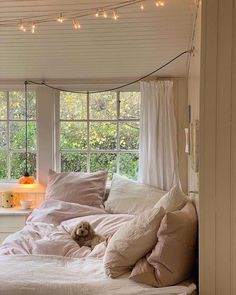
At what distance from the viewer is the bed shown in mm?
1944

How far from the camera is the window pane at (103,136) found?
14.1 feet

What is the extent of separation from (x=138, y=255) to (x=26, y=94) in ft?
9.10

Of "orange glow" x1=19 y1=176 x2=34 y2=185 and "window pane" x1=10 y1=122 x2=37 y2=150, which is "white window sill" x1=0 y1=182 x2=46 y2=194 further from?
"window pane" x1=10 y1=122 x2=37 y2=150

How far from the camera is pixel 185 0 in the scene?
270 cm

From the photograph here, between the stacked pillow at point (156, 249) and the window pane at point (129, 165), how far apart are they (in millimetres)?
2117

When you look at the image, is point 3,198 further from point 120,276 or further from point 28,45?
point 120,276

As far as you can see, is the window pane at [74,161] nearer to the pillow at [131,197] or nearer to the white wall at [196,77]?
the pillow at [131,197]

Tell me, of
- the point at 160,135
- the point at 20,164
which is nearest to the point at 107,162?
the point at 160,135

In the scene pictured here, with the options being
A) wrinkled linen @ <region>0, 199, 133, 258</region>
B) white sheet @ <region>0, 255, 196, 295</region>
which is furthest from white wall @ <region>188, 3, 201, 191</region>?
wrinkled linen @ <region>0, 199, 133, 258</region>

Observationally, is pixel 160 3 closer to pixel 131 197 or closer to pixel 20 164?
pixel 131 197

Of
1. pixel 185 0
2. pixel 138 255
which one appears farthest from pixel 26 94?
pixel 138 255

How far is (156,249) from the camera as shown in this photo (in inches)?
78.4

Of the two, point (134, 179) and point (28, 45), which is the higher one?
point (28, 45)

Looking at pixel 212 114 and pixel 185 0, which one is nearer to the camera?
pixel 212 114
